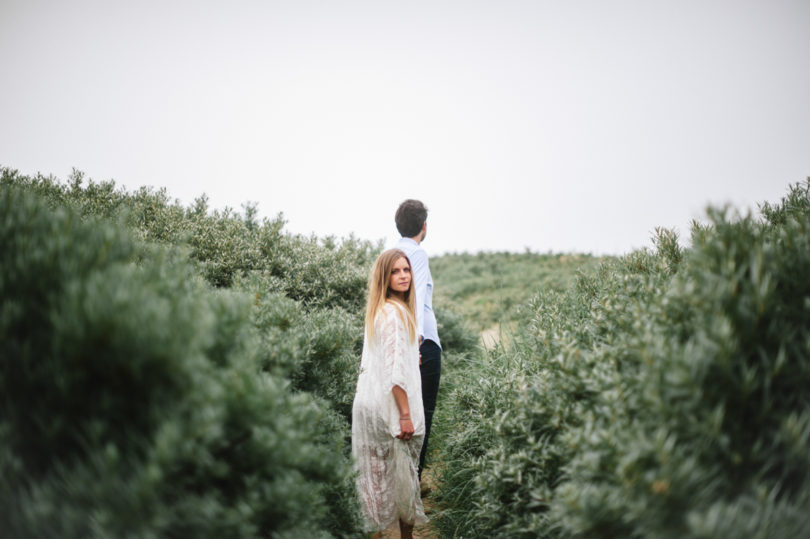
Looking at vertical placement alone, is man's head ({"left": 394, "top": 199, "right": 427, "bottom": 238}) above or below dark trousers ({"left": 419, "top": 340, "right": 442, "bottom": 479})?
above

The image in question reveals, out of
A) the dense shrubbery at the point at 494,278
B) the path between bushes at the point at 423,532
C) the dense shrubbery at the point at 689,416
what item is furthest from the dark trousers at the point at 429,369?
the dense shrubbery at the point at 494,278

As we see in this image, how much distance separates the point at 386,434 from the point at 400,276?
143 centimetres

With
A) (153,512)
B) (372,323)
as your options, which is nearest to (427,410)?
(372,323)

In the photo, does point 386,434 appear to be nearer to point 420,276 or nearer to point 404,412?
point 404,412

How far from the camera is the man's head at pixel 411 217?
178 inches

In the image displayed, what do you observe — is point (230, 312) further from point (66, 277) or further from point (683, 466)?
point (683, 466)

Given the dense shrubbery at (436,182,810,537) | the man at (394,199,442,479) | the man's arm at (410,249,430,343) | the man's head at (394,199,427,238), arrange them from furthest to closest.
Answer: the man's head at (394,199,427,238)
the man at (394,199,442,479)
the man's arm at (410,249,430,343)
the dense shrubbery at (436,182,810,537)

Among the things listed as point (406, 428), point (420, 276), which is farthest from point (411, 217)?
point (406, 428)

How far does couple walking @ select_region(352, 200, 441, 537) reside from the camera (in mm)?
3568

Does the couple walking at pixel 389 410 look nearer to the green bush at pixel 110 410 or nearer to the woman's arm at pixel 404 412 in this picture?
the woman's arm at pixel 404 412

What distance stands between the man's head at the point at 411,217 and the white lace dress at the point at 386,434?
1.17 metres

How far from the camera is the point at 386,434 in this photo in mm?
3641

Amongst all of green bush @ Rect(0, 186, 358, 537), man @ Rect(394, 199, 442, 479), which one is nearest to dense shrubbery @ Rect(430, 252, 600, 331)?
man @ Rect(394, 199, 442, 479)

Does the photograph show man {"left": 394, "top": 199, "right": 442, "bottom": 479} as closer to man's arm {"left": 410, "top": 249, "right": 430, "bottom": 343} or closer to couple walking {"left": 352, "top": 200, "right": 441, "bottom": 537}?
man's arm {"left": 410, "top": 249, "right": 430, "bottom": 343}
